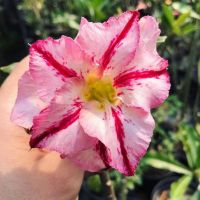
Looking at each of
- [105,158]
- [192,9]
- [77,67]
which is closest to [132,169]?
[105,158]

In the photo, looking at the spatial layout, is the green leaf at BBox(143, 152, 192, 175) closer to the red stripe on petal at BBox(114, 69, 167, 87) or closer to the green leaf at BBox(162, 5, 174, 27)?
the green leaf at BBox(162, 5, 174, 27)

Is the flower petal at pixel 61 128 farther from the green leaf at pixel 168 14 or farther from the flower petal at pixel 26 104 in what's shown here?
the green leaf at pixel 168 14

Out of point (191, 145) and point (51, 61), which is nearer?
point (51, 61)

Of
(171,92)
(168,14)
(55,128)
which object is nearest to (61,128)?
(55,128)

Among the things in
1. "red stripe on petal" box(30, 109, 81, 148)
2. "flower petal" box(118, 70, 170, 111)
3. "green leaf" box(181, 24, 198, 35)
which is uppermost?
"red stripe on petal" box(30, 109, 81, 148)

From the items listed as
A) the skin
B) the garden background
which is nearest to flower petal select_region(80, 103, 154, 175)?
the skin

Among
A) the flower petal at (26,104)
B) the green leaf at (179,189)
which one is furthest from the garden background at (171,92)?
the flower petal at (26,104)

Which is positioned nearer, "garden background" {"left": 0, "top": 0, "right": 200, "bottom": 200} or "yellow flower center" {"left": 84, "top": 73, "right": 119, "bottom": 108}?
"yellow flower center" {"left": 84, "top": 73, "right": 119, "bottom": 108}

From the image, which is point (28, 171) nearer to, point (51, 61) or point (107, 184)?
point (51, 61)
